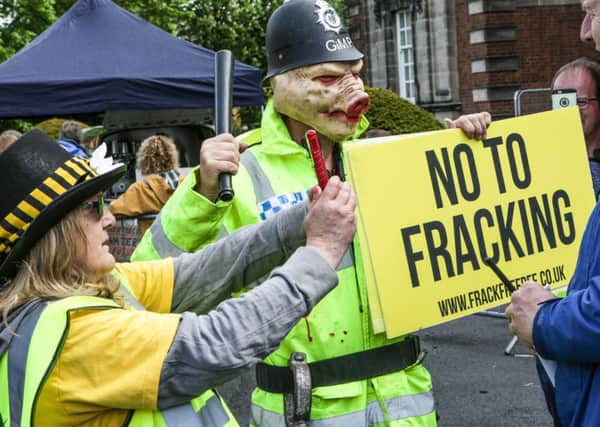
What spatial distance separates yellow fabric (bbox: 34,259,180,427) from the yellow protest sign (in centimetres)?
96

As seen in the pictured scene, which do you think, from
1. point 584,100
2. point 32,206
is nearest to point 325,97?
point 32,206

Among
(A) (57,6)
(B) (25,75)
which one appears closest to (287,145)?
(B) (25,75)

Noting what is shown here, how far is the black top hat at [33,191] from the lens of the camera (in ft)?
6.79

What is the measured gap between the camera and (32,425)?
2.00 metres

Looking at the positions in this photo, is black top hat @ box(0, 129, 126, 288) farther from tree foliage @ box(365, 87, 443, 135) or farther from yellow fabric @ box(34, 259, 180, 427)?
tree foliage @ box(365, 87, 443, 135)

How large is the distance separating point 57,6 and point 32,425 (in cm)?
2719

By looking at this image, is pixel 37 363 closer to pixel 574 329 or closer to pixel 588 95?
pixel 574 329

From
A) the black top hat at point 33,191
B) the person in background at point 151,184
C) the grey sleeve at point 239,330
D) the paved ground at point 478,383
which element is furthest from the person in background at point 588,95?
the person in background at point 151,184

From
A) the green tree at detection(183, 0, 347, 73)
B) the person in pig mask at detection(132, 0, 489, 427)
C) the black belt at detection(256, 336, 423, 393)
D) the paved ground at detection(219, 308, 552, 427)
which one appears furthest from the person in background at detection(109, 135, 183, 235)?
the green tree at detection(183, 0, 347, 73)

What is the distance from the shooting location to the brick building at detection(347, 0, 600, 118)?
19.6m

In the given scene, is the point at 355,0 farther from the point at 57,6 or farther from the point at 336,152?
the point at 336,152

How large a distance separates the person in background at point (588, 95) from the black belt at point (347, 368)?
1886mm

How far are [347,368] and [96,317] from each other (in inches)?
40.4

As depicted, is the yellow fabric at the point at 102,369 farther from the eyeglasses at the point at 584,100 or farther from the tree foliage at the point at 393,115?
the tree foliage at the point at 393,115
